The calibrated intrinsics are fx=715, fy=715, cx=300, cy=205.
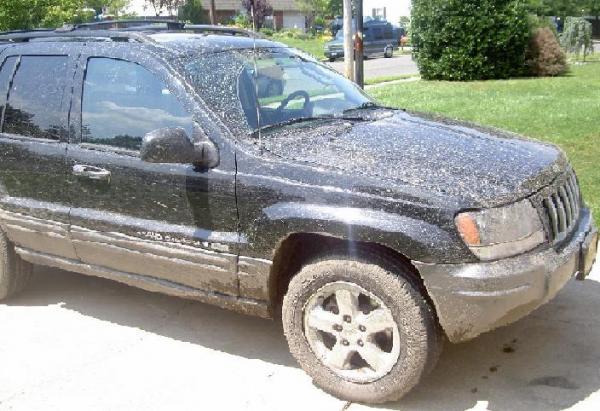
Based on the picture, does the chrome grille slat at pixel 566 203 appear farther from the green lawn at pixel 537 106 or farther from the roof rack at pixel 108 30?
the green lawn at pixel 537 106

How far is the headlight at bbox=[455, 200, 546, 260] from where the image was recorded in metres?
3.20

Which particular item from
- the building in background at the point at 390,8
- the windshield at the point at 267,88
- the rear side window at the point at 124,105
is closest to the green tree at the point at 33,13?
the rear side window at the point at 124,105

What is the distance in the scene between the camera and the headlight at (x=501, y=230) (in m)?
3.20

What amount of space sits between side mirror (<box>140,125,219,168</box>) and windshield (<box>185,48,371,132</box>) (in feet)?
0.67

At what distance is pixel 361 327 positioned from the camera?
3494mm

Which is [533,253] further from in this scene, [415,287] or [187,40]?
[187,40]

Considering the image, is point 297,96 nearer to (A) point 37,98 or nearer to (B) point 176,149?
(B) point 176,149

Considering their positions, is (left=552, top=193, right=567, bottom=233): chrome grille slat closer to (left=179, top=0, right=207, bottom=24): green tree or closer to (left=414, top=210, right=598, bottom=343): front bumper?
(left=414, top=210, right=598, bottom=343): front bumper

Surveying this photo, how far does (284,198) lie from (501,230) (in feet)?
3.45

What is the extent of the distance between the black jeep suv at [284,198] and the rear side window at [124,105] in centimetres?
1

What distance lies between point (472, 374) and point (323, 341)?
0.85 m

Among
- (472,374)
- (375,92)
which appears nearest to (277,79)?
(472,374)

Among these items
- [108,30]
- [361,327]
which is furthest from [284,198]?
[108,30]

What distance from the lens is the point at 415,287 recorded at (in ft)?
11.0
